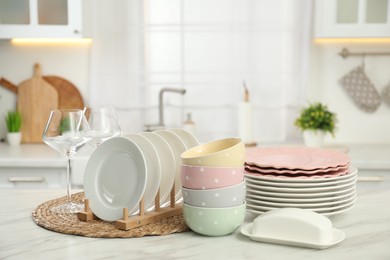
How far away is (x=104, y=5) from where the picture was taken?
10.8ft

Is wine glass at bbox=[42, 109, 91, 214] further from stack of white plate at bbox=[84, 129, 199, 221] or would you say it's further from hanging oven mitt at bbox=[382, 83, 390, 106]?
hanging oven mitt at bbox=[382, 83, 390, 106]

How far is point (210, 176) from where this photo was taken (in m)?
1.19

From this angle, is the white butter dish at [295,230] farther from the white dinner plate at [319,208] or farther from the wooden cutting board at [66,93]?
the wooden cutting board at [66,93]

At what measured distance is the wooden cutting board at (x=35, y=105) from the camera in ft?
11.1

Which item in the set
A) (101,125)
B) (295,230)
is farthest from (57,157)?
(295,230)

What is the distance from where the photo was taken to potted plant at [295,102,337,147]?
2986mm

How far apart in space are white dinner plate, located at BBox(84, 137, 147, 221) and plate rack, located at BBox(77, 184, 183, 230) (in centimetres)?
2

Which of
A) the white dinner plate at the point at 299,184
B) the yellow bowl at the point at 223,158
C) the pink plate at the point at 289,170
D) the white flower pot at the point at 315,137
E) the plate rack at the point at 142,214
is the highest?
the yellow bowl at the point at 223,158

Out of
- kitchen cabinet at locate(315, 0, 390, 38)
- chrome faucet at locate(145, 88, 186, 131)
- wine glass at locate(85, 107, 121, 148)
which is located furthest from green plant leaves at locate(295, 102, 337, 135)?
wine glass at locate(85, 107, 121, 148)

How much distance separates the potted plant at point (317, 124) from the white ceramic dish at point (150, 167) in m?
1.81

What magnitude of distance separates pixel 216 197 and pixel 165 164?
20 cm

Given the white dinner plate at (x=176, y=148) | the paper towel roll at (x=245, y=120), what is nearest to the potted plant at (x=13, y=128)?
the paper towel roll at (x=245, y=120)

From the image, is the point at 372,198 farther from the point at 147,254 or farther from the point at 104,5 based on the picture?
the point at 104,5

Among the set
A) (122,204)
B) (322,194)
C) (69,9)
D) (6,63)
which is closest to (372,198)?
(322,194)
